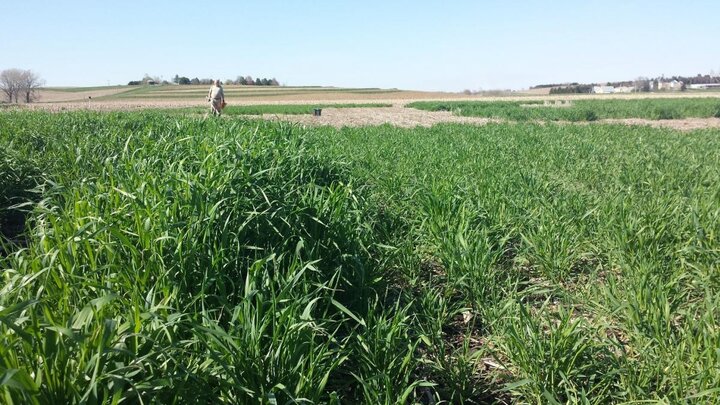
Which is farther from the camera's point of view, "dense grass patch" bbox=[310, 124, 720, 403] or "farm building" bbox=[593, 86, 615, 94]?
"farm building" bbox=[593, 86, 615, 94]

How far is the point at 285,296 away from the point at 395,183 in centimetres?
350

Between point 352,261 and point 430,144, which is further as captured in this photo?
point 430,144

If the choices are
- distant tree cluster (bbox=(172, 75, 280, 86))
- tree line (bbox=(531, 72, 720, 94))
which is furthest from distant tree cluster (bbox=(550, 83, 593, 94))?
distant tree cluster (bbox=(172, 75, 280, 86))

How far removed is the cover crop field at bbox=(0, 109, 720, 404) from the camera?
1.58 meters

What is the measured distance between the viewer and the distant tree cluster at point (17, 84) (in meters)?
64.4

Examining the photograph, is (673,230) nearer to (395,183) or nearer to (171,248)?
(395,183)

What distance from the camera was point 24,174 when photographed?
5.09m

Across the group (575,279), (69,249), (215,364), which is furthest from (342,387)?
(575,279)

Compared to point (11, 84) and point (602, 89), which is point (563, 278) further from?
point (602, 89)

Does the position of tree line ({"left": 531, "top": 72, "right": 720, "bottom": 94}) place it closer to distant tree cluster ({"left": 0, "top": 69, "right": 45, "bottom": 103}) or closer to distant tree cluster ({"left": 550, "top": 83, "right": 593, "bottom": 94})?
distant tree cluster ({"left": 550, "top": 83, "right": 593, "bottom": 94})

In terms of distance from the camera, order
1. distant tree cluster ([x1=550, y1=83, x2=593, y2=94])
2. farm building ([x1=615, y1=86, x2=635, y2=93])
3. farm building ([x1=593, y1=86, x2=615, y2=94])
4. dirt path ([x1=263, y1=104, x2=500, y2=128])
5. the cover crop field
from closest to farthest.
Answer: the cover crop field < dirt path ([x1=263, y1=104, x2=500, y2=128]) < distant tree cluster ([x1=550, y1=83, x2=593, y2=94]) < farm building ([x1=615, y1=86, x2=635, y2=93]) < farm building ([x1=593, y1=86, x2=615, y2=94])

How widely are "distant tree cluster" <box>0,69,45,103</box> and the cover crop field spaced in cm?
7794

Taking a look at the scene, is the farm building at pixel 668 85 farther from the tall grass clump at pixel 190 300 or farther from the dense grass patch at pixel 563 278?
the tall grass clump at pixel 190 300

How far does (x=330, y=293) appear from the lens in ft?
8.80
